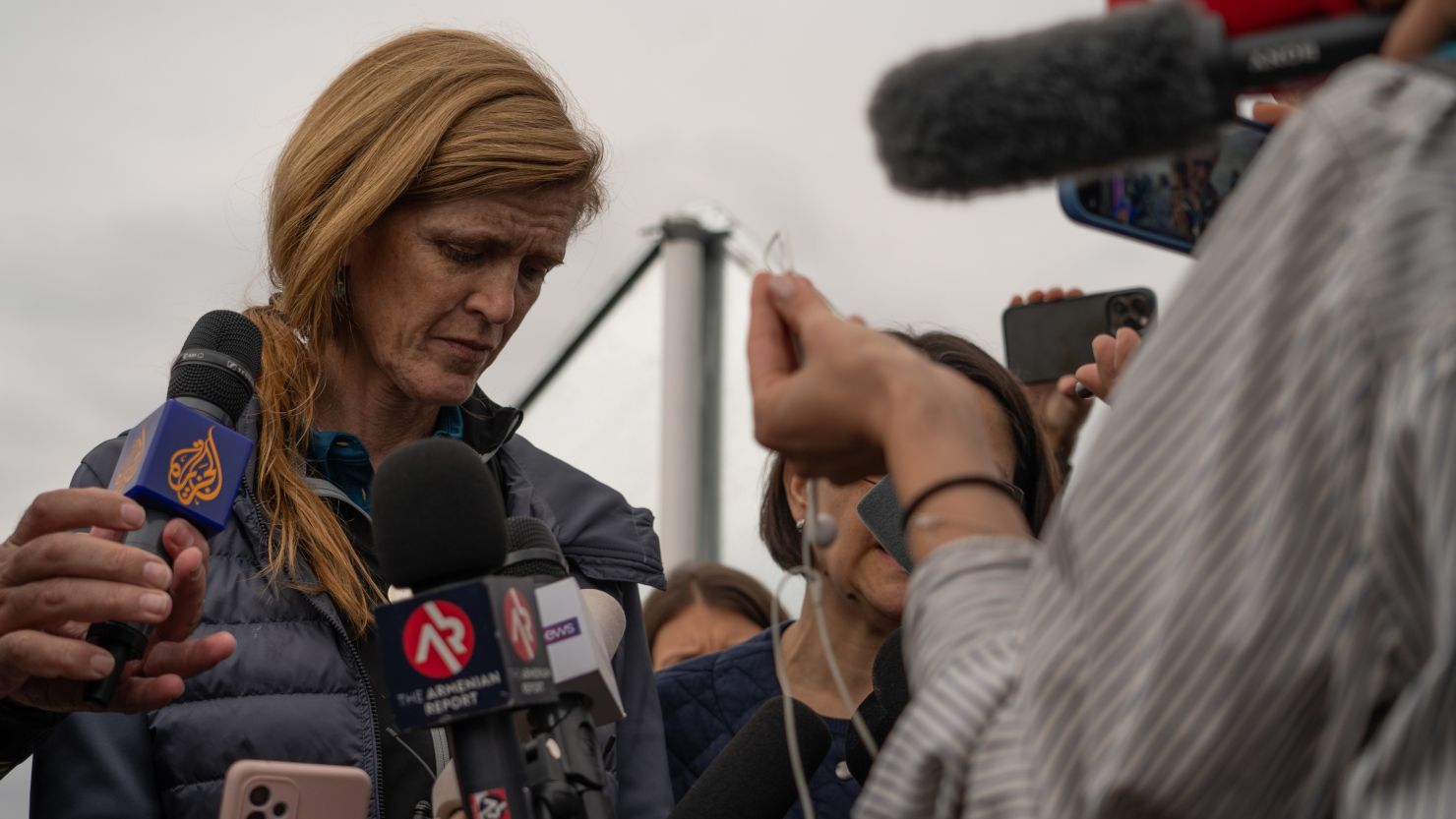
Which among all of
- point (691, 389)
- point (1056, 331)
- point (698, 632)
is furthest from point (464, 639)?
point (691, 389)

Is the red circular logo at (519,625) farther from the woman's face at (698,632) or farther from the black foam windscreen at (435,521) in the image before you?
the woman's face at (698,632)

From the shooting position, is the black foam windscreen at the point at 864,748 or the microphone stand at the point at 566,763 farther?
the black foam windscreen at the point at 864,748

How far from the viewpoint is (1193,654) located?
33.2 inches

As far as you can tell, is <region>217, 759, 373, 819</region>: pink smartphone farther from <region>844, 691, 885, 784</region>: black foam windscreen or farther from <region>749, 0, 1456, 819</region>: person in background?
<region>749, 0, 1456, 819</region>: person in background

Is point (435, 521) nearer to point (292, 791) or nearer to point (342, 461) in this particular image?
point (292, 791)

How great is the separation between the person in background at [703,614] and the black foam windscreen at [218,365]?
229 cm

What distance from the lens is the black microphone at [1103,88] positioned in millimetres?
955

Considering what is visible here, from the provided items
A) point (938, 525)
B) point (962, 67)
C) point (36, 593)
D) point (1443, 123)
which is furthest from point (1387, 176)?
point (36, 593)

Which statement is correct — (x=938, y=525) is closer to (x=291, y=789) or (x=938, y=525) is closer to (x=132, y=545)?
(x=291, y=789)

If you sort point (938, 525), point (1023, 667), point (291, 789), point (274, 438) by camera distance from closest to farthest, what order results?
point (1023, 667) < point (938, 525) < point (291, 789) < point (274, 438)

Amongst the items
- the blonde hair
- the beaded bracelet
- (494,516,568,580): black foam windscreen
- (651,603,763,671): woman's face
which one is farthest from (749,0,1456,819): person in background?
(651,603,763,671): woman's face

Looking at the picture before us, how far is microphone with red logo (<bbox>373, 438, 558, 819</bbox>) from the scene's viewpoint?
129 cm

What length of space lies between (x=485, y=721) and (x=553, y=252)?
4.19 feet

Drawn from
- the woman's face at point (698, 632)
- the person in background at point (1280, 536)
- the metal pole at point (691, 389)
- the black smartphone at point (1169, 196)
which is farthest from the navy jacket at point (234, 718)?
the metal pole at point (691, 389)
